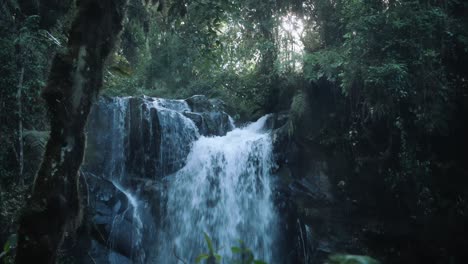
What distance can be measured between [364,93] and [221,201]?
4.65 meters

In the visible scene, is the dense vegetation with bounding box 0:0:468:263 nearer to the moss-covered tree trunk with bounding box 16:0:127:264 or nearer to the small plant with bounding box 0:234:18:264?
the moss-covered tree trunk with bounding box 16:0:127:264

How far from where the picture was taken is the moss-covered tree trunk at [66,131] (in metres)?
2.91

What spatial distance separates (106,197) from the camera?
9.90 meters

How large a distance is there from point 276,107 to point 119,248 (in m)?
6.83

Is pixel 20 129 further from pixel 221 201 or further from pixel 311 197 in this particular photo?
pixel 311 197

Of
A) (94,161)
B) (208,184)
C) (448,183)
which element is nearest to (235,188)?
(208,184)

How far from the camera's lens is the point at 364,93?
29.5 ft

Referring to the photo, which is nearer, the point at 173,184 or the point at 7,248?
the point at 7,248

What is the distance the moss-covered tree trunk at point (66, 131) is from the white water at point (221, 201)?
22.8ft

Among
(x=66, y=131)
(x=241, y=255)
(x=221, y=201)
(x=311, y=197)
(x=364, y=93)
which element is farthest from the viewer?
(x=221, y=201)

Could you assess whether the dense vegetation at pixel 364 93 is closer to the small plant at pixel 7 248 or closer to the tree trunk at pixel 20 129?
the tree trunk at pixel 20 129

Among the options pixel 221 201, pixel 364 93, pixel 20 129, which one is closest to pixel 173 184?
pixel 221 201

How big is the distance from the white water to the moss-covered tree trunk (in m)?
6.94

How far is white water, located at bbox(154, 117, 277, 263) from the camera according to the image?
9.98 meters
